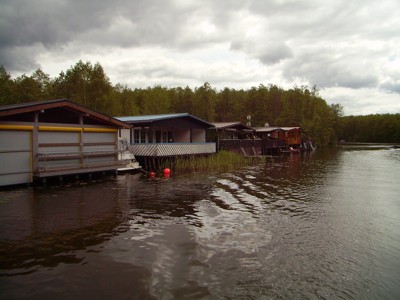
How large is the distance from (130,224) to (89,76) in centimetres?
4450

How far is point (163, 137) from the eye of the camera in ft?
102

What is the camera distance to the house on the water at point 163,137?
81.9 ft

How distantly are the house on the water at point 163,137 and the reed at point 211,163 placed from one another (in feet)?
2.57

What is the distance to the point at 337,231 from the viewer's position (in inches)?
390

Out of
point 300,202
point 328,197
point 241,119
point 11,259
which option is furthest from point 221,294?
point 241,119

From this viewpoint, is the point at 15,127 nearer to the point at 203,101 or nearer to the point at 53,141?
the point at 53,141

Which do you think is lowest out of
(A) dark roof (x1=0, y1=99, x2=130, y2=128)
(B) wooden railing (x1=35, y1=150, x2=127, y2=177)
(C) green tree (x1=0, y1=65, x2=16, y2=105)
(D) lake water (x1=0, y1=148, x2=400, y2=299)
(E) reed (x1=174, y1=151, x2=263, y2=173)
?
(D) lake water (x1=0, y1=148, x2=400, y2=299)

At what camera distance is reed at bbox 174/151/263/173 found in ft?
83.1

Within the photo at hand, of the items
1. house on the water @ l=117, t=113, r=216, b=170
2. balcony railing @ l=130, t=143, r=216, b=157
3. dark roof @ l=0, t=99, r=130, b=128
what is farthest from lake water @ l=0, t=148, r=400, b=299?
house on the water @ l=117, t=113, r=216, b=170

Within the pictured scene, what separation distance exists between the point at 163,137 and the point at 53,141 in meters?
14.0

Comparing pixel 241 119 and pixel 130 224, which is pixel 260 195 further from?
pixel 241 119

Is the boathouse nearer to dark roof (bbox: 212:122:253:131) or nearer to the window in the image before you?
the window

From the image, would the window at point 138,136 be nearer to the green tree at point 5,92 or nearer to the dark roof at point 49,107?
the dark roof at point 49,107

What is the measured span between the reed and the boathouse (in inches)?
209
